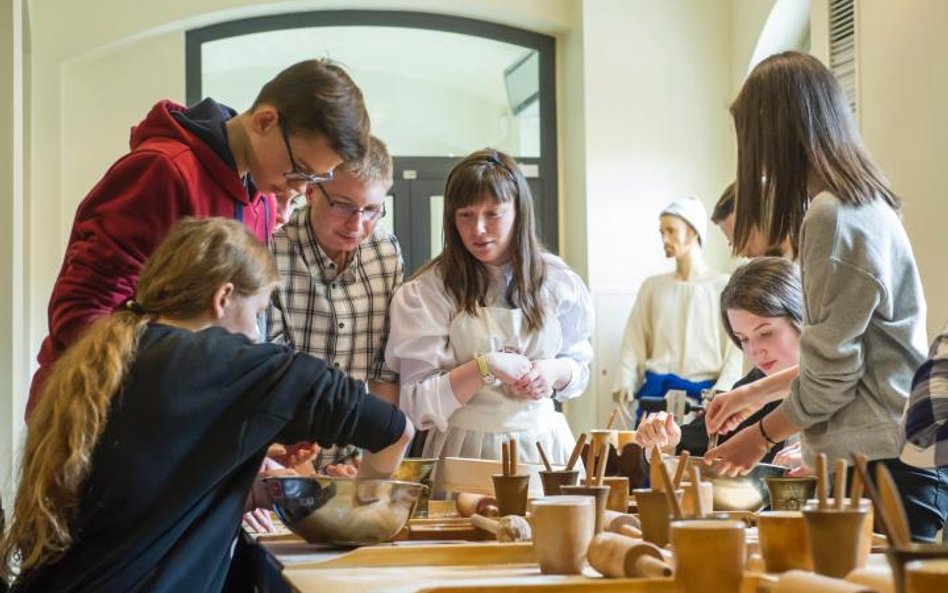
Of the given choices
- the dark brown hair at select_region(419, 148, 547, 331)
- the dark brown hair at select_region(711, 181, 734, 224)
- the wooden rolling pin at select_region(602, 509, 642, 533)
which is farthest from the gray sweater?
the dark brown hair at select_region(711, 181, 734, 224)

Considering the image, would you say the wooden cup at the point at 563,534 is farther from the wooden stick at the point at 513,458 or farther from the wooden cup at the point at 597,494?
the wooden stick at the point at 513,458

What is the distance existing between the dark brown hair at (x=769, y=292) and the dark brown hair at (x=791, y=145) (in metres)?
0.63

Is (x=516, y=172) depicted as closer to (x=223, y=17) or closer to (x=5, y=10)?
(x=5, y=10)

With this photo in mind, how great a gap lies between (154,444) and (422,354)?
115 centimetres

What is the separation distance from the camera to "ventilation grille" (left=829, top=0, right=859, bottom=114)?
548 centimetres

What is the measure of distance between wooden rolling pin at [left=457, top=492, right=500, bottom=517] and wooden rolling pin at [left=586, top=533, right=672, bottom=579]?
0.64 meters

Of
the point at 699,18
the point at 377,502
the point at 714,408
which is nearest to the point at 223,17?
the point at 699,18

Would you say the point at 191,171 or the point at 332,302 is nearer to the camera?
the point at 191,171

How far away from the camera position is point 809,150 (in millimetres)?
2174

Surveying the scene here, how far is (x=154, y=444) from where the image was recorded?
1750mm

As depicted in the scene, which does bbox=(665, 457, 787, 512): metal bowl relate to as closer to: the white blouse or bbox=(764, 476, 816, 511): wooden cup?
bbox=(764, 476, 816, 511): wooden cup

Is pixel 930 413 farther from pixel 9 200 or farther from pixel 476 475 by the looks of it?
pixel 9 200

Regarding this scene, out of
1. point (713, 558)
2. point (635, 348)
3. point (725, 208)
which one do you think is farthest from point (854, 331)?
point (635, 348)

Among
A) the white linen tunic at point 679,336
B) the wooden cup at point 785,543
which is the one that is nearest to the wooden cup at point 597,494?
the wooden cup at point 785,543
